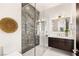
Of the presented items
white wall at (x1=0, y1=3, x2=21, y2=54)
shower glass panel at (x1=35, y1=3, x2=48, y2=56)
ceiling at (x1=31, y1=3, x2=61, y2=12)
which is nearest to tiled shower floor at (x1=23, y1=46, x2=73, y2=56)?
shower glass panel at (x1=35, y1=3, x2=48, y2=56)

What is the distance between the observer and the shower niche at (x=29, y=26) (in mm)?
2061

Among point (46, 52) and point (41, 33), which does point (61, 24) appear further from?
point (46, 52)

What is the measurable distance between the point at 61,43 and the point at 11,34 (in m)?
0.77

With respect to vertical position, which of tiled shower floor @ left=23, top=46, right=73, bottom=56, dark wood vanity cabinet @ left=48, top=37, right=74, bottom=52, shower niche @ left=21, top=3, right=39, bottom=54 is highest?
shower niche @ left=21, top=3, right=39, bottom=54

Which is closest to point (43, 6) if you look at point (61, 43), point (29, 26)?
point (29, 26)

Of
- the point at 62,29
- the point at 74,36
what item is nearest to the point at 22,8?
the point at 62,29

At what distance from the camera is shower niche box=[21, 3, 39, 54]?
81.1 inches

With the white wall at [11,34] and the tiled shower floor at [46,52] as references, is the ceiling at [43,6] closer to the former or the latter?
the white wall at [11,34]

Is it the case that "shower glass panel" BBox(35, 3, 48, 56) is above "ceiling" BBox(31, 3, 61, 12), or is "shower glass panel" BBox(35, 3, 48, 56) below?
below

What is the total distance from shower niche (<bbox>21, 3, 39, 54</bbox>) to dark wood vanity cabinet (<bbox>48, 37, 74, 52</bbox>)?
0.71 feet

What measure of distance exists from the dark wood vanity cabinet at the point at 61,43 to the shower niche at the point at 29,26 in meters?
0.22

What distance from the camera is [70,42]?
2025 millimetres

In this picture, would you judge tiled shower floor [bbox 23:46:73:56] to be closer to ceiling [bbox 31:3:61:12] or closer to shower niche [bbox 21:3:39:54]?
shower niche [bbox 21:3:39:54]

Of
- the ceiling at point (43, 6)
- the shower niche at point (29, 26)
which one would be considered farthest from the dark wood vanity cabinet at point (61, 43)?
the ceiling at point (43, 6)
